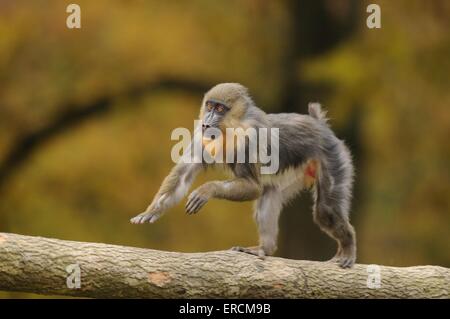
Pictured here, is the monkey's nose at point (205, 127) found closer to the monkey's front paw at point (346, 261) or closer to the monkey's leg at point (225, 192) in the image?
the monkey's leg at point (225, 192)

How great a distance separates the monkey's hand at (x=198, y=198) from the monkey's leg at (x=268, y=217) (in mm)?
864

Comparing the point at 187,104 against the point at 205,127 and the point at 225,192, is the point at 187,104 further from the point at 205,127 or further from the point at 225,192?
the point at 225,192

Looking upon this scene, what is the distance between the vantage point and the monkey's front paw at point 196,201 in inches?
285

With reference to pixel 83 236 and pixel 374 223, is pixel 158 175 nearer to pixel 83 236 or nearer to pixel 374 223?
pixel 83 236

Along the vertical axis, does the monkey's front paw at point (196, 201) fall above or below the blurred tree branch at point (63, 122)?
below

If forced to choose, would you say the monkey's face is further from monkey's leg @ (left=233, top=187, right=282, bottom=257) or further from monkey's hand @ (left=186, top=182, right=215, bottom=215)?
monkey's leg @ (left=233, top=187, right=282, bottom=257)

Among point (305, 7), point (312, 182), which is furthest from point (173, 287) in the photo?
point (305, 7)

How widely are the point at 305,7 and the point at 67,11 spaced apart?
336 centimetres

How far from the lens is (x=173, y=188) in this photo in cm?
788

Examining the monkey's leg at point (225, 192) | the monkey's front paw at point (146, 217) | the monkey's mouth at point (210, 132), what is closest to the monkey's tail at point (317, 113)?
the monkey's leg at point (225, 192)

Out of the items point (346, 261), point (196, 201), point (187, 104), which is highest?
point (187, 104)

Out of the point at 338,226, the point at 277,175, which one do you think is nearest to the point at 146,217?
the point at 277,175

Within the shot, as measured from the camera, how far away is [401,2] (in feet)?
39.7

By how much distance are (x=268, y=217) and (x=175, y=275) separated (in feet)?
4.80
